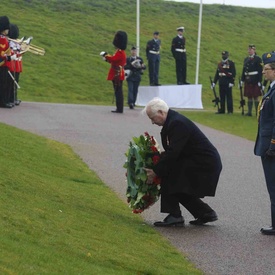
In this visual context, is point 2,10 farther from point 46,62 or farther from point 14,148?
point 14,148

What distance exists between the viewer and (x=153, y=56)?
34938mm

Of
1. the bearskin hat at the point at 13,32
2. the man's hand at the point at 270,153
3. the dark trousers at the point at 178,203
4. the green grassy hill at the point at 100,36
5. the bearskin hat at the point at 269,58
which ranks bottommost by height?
the green grassy hill at the point at 100,36

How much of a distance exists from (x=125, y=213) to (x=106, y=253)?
309 centimetres

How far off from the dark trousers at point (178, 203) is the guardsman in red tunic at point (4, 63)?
13.5 meters

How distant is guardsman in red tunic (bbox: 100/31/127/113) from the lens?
25.9 m

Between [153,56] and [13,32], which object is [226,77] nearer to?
[153,56]

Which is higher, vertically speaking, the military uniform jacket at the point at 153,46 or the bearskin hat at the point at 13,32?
the bearskin hat at the point at 13,32

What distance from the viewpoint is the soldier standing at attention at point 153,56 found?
1356 inches

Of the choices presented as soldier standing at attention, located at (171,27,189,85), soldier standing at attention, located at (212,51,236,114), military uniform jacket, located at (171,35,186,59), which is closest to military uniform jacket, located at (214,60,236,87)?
soldier standing at attention, located at (212,51,236,114)

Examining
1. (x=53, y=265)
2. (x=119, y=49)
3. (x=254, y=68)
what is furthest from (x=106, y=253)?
(x=254, y=68)

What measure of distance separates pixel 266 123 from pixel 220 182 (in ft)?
14.8

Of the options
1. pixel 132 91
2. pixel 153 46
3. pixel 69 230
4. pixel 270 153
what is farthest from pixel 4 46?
pixel 69 230

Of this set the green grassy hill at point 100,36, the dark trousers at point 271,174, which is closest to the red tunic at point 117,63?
the green grassy hill at point 100,36

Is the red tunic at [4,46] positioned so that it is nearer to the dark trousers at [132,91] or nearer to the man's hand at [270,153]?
the dark trousers at [132,91]
